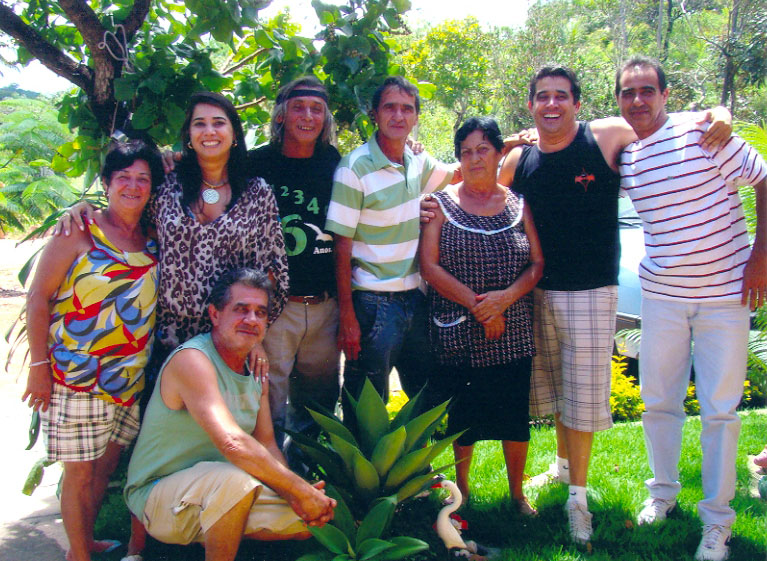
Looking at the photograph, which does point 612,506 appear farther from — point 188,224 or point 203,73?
point 203,73

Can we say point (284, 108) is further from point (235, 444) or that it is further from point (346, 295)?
point (235, 444)

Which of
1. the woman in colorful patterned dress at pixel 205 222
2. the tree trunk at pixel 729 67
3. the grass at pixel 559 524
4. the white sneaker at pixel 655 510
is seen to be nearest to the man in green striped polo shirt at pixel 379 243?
the woman in colorful patterned dress at pixel 205 222

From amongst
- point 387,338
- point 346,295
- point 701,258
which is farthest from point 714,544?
point 346,295

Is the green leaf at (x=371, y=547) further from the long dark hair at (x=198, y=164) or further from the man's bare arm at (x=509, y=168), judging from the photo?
the man's bare arm at (x=509, y=168)

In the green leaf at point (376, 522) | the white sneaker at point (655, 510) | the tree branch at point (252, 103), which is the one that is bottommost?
the white sneaker at point (655, 510)

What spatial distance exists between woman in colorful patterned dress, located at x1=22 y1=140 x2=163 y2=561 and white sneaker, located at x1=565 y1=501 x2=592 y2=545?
88.7 inches

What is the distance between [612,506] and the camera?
3.79m

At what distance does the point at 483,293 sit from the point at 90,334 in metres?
1.88

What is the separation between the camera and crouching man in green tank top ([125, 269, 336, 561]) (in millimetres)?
2746

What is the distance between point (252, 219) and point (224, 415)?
0.96 meters

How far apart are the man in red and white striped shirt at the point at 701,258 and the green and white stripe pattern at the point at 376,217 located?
116cm

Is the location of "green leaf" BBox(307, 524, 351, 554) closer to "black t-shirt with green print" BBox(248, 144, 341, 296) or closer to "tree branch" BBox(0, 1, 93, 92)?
"black t-shirt with green print" BBox(248, 144, 341, 296)

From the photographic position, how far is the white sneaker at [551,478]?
4.11 metres

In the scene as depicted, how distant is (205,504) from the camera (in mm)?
2734
